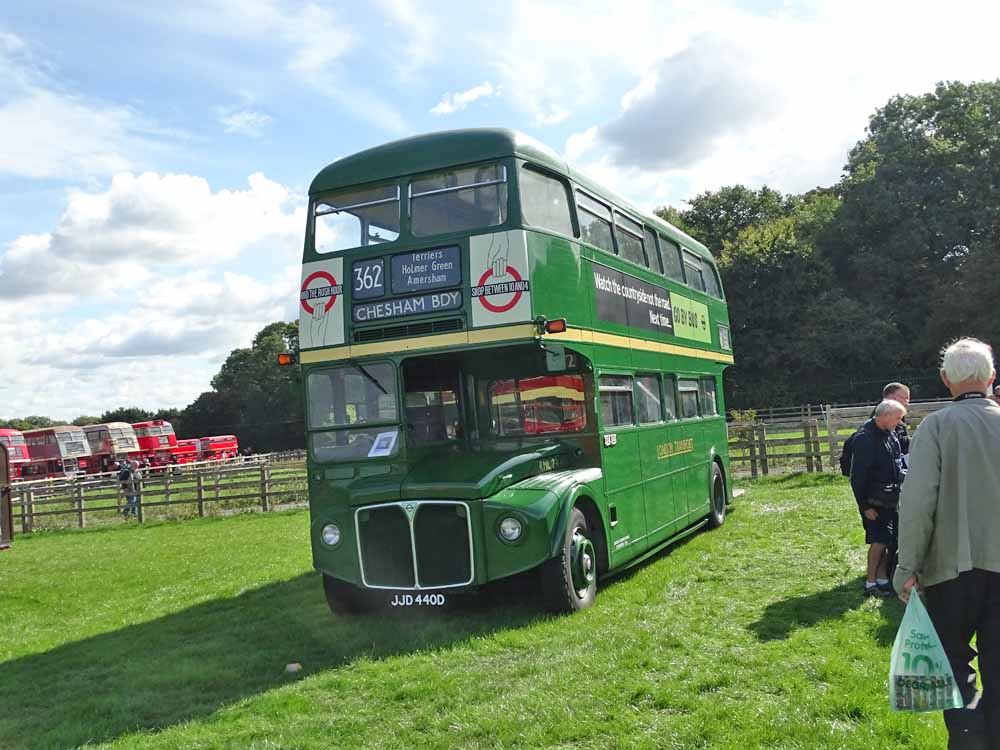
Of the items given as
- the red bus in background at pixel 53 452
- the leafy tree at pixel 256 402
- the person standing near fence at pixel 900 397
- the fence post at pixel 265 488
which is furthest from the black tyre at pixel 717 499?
the leafy tree at pixel 256 402

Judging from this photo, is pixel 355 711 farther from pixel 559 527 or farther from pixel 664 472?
pixel 664 472

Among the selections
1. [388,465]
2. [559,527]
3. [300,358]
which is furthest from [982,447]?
[300,358]

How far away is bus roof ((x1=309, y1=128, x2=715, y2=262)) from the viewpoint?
909 cm

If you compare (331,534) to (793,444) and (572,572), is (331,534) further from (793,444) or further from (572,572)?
(793,444)

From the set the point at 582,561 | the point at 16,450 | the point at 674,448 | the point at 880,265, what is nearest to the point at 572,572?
A: the point at 582,561

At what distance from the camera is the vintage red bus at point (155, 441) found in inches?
2219

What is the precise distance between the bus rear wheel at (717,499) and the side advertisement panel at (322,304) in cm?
721

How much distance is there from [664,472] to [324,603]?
179 inches

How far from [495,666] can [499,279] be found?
3543 millimetres

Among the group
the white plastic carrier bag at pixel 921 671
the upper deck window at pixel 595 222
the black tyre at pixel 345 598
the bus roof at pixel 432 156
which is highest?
the bus roof at pixel 432 156

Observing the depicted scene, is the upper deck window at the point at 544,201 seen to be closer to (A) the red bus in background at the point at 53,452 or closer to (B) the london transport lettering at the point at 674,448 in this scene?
(B) the london transport lettering at the point at 674,448

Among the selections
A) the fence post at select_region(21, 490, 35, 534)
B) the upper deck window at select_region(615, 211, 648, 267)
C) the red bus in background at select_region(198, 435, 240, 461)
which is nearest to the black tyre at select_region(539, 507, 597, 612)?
the upper deck window at select_region(615, 211, 648, 267)

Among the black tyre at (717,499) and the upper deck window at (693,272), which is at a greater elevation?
the upper deck window at (693,272)

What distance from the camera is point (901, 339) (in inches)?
1886
